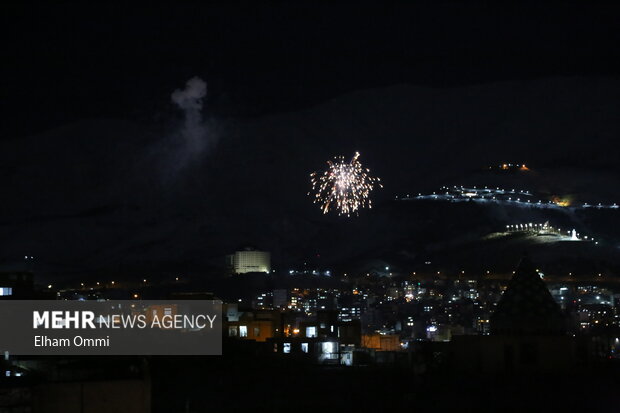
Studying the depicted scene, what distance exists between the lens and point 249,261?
262 feet

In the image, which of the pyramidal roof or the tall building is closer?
the pyramidal roof

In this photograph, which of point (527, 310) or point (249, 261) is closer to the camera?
point (527, 310)

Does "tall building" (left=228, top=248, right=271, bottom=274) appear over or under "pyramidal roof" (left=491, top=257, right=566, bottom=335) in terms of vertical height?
over

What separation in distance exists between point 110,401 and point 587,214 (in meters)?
80.4

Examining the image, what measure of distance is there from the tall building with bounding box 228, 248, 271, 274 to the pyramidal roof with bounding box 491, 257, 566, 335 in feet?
196

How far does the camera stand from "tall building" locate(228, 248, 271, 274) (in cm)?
7931

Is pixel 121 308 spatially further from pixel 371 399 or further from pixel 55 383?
pixel 55 383

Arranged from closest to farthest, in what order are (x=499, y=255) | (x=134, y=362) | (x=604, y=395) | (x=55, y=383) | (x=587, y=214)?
(x=55, y=383) < (x=134, y=362) < (x=604, y=395) < (x=499, y=255) < (x=587, y=214)

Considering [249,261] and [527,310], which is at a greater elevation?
[249,261]

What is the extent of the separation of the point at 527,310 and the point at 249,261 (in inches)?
2414

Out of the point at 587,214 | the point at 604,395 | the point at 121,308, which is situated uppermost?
the point at 587,214

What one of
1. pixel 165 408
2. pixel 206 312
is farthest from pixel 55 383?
pixel 206 312

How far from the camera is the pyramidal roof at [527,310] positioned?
19062 millimetres

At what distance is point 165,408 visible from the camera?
14.4m
